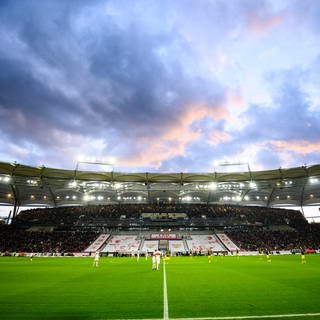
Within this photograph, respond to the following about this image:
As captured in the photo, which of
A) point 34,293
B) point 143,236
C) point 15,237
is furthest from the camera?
point 143,236

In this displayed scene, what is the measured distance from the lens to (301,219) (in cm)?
6944

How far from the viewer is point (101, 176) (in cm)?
6256

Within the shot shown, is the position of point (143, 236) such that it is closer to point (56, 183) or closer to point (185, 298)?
point (56, 183)

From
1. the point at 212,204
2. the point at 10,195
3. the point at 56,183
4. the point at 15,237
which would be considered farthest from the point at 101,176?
the point at 212,204

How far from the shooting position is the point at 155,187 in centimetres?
6906

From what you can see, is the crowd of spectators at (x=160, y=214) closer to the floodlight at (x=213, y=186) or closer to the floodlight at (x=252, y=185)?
the floodlight at (x=213, y=186)

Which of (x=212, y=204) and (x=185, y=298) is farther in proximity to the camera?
(x=212, y=204)

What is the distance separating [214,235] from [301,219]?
30020mm

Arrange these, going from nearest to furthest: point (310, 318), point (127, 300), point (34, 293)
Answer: point (310, 318)
point (127, 300)
point (34, 293)

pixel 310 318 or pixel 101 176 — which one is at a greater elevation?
pixel 101 176

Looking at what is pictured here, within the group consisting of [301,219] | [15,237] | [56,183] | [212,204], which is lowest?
[15,237]

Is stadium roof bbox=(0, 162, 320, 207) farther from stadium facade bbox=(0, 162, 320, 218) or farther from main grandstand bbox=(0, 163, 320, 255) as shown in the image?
main grandstand bbox=(0, 163, 320, 255)

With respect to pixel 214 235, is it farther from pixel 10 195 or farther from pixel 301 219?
pixel 10 195

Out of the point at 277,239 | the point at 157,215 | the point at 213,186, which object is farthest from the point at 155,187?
the point at 277,239
